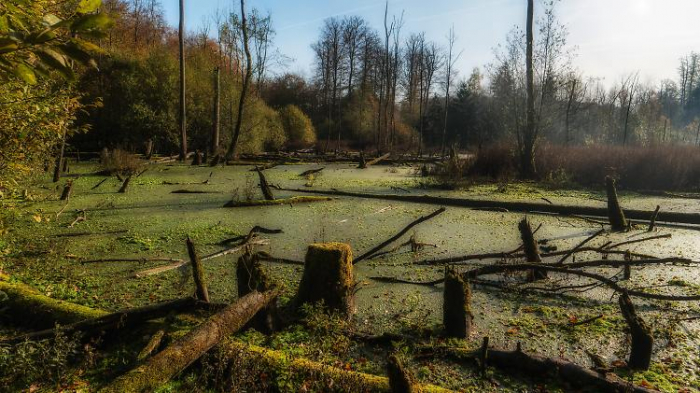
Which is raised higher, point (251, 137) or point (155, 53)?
point (155, 53)

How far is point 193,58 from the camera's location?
1008 inches

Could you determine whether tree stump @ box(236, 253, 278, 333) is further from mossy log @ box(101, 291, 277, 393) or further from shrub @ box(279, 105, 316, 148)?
shrub @ box(279, 105, 316, 148)

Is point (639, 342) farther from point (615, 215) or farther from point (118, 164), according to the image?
point (118, 164)

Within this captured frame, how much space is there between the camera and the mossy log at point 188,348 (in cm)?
215

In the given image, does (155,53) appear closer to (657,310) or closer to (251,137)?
(251,137)

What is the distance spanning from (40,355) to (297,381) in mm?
1583

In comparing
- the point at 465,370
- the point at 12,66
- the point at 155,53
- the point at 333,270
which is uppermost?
the point at 155,53

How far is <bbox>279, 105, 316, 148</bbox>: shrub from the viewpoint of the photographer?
33.5 m

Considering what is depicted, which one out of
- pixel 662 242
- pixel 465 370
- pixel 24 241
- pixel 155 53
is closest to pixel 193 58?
pixel 155 53

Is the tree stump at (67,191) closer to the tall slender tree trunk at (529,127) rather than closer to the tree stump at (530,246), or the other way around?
the tree stump at (530,246)

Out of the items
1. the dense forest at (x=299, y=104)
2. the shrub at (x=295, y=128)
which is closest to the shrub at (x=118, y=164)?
the dense forest at (x=299, y=104)

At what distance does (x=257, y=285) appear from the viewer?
337cm

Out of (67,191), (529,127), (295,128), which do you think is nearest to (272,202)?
Result: (67,191)

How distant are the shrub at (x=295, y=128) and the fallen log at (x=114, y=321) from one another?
1189 inches
